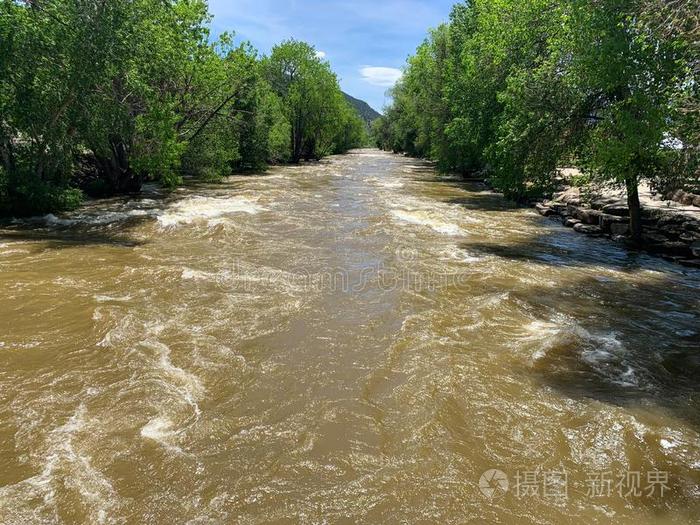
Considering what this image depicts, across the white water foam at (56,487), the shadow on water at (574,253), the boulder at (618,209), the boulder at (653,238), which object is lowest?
the white water foam at (56,487)

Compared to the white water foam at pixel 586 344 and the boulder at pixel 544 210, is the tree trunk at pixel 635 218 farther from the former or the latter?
the white water foam at pixel 586 344

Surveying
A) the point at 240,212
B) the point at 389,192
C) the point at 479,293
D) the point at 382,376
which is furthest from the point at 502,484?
the point at 389,192

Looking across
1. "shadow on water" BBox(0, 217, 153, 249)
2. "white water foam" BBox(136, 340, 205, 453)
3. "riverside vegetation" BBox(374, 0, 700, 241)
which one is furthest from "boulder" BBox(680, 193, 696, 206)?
"shadow on water" BBox(0, 217, 153, 249)

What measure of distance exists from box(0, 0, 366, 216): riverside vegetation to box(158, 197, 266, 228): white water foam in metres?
1.84

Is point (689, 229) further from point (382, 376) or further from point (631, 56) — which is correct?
point (382, 376)

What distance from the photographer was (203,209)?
19.6 m

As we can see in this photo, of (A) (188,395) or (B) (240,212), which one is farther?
(B) (240,212)

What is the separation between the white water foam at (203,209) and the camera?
683 inches

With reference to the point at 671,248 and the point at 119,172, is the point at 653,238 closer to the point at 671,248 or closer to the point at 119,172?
the point at 671,248

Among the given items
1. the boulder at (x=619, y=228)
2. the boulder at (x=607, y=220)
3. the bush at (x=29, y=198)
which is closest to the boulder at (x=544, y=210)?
the boulder at (x=607, y=220)

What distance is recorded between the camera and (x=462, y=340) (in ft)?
24.9

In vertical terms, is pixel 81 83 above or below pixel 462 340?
above

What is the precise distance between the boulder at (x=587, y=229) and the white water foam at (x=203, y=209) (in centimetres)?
1315

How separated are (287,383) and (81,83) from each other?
1404cm
